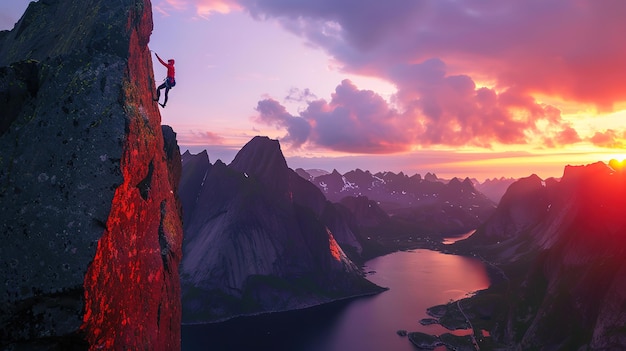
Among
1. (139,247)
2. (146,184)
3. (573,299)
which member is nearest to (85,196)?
(139,247)

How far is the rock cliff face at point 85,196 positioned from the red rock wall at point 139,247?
0.08m

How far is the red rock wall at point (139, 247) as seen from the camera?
2047 centimetres

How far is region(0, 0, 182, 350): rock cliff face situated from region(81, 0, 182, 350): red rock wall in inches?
3.3

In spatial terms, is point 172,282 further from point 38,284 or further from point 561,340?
point 561,340

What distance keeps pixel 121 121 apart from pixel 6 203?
6.85 meters

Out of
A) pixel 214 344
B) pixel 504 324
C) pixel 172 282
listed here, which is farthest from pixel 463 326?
pixel 172 282

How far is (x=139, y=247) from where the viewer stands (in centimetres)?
2458

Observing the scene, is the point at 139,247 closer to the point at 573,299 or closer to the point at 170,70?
the point at 170,70

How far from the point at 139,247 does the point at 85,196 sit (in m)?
5.64

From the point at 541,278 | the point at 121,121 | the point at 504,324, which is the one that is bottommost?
the point at 504,324

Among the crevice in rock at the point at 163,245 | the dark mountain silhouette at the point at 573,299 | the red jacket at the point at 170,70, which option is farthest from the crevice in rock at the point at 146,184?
the dark mountain silhouette at the point at 573,299

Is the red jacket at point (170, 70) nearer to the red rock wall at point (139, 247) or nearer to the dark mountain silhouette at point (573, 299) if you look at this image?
the red rock wall at point (139, 247)

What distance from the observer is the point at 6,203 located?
784 inches

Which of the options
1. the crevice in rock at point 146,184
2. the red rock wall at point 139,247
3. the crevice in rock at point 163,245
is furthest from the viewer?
the crevice in rock at point 163,245
